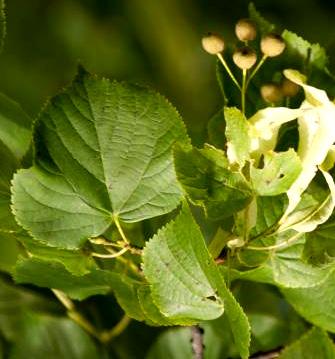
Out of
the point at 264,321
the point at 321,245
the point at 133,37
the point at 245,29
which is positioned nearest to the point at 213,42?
the point at 245,29

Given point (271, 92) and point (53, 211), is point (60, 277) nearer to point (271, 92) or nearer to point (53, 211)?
point (53, 211)

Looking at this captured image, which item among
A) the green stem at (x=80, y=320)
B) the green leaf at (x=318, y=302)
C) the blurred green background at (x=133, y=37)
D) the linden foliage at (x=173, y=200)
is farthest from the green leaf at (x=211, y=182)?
the blurred green background at (x=133, y=37)

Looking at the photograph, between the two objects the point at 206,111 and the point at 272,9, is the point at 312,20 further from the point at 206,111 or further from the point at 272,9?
the point at 206,111

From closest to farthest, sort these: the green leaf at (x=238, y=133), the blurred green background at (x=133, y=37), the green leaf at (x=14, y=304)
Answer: the green leaf at (x=238, y=133) < the green leaf at (x=14, y=304) < the blurred green background at (x=133, y=37)

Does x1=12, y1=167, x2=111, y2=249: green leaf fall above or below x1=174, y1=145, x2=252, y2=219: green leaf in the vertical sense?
below

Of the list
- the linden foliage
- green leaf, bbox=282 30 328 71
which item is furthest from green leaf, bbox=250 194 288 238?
green leaf, bbox=282 30 328 71

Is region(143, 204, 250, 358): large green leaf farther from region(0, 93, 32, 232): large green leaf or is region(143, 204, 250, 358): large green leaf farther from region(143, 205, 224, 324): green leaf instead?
region(0, 93, 32, 232): large green leaf

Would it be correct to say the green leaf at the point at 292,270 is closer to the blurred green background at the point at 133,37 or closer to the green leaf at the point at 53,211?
the green leaf at the point at 53,211

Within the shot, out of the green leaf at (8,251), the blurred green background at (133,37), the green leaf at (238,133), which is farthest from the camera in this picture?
the blurred green background at (133,37)

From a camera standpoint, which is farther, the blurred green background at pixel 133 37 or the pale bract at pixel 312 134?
the blurred green background at pixel 133 37
